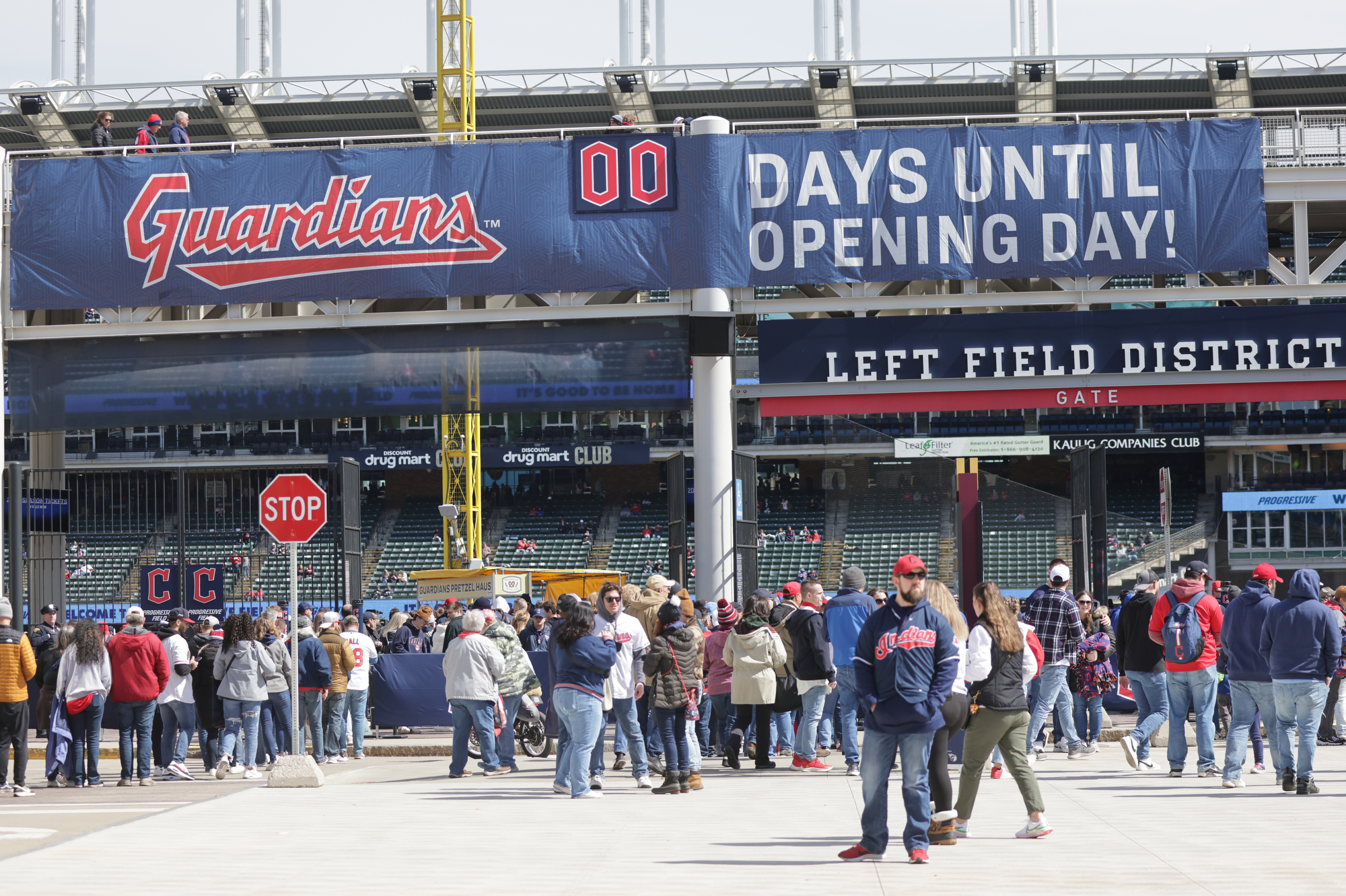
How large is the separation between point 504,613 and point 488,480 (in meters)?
41.0

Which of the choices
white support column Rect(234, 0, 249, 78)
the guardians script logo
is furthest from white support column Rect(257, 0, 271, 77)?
the guardians script logo

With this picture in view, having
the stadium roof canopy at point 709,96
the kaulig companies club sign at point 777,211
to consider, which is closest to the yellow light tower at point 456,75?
the stadium roof canopy at point 709,96

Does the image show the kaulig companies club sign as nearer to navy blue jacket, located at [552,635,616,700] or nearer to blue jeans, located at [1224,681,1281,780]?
navy blue jacket, located at [552,635,616,700]

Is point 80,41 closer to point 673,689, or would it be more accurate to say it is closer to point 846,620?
point 846,620

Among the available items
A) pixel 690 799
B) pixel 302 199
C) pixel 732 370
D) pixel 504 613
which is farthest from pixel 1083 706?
pixel 302 199

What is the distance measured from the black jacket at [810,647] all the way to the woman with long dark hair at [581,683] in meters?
2.38

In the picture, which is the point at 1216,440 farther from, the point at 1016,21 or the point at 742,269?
the point at 742,269

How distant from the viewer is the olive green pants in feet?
30.9

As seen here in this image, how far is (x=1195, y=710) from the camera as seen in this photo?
12695 millimetres

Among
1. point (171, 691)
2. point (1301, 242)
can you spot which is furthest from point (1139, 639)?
point (1301, 242)

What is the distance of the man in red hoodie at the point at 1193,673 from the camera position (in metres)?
12.6

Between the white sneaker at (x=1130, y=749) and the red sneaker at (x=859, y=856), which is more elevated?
the red sneaker at (x=859, y=856)

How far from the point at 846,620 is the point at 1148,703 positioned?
2745 mm

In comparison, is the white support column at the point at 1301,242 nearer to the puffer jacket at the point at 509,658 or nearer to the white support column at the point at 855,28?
the puffer jacket at the point at 509,658
